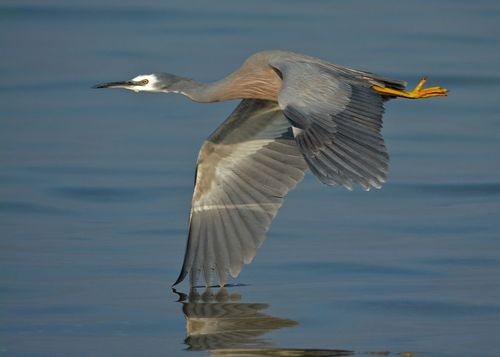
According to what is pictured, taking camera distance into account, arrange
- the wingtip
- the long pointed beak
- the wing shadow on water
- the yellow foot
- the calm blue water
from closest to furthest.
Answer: the wing shadow on water, the calm blue water, the wingtip, the yellow foot, the long pointed beak

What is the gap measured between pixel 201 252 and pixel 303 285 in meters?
0.97

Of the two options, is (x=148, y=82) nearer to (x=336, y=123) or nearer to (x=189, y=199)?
(x=189, y=199)

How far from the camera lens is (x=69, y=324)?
322 inches

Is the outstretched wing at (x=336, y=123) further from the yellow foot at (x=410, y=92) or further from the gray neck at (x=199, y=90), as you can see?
the gray neck at (x=199, y=90)

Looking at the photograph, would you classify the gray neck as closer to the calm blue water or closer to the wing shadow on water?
the calm blue water

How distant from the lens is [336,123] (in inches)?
329

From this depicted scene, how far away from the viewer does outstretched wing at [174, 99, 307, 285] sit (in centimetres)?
987

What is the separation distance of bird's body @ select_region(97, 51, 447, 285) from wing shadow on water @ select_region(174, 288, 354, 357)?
40 cm

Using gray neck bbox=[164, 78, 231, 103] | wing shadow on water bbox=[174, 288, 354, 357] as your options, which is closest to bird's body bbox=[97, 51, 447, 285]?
gray neck bbox=[164, 78, 231, 103]

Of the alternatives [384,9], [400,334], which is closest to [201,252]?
[400,334]

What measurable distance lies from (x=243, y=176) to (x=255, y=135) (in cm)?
32

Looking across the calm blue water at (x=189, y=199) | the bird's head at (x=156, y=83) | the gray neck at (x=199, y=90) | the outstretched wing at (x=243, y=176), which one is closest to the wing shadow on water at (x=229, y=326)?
the calm blue water at (x=189, y=199)

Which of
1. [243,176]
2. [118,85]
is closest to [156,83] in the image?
[118,85]

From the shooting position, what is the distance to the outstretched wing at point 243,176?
9.87 metres
